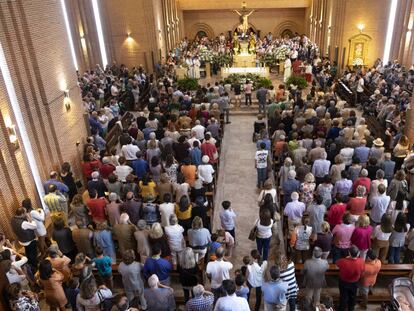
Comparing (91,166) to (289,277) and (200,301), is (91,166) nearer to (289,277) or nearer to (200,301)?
(200,301)

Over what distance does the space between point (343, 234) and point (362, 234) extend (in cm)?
30

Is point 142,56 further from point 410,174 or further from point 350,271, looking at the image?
point 350,271

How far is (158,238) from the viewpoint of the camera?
239 inches

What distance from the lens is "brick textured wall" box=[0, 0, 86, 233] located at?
26.2ft

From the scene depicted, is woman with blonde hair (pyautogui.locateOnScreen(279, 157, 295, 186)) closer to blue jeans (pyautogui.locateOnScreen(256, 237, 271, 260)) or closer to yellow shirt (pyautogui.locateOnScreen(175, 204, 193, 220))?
blue jeans (pyautogui.locateOnScreen(256, 237, 271, 260))

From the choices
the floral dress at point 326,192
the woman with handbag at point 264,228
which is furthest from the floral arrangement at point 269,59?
the woman with handbag at point 264,228

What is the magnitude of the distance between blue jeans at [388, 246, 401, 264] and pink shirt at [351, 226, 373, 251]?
0.83 meters

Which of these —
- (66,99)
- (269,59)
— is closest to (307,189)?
(66,99)

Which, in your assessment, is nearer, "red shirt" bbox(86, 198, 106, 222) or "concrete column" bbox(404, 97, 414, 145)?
"red shirt" bbox(86, 198, 106, 222)

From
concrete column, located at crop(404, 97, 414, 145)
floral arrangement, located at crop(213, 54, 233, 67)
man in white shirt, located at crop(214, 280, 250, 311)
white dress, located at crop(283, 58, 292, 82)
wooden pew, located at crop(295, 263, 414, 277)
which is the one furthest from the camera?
floral arrangement, located at crop(213, 54, 233, 67)

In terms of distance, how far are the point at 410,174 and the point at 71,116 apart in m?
8.78

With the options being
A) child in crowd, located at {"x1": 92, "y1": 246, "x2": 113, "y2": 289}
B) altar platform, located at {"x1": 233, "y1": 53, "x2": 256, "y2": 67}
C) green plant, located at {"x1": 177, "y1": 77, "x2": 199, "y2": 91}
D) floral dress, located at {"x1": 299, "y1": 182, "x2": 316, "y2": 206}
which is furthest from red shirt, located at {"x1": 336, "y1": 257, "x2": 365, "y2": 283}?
altar platform, located at {"x1": 233, "y1": 53, "x2": 256, "y2": 67}

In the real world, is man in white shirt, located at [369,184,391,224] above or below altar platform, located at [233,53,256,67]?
below

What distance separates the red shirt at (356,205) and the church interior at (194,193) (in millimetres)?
41
